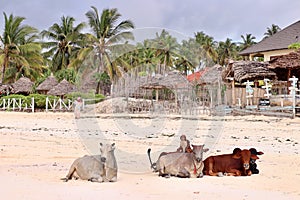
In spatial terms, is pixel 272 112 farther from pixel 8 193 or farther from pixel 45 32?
pixel 45 32

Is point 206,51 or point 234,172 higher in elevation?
→ point 206,51

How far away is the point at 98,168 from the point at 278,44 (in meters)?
32.0

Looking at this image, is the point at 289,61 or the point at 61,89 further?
the point at 61,89

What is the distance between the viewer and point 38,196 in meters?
5.05

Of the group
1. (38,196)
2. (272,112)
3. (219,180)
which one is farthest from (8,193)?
(272,112)

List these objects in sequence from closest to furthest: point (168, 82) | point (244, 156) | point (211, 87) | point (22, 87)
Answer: point (244, 156) → point (168, 82) → point (211, 87) → point (22, 87)

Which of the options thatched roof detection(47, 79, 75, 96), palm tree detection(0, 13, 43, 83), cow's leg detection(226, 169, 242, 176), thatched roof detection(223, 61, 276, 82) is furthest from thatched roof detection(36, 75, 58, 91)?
cow's leg detection(226, 169, 242, 176)

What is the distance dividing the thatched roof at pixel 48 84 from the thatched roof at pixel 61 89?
1541 millimetres

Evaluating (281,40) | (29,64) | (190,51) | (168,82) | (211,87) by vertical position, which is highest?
(281,40)

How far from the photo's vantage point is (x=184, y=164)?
6.51 meters

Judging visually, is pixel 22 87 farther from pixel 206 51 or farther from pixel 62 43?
pixel 206 51

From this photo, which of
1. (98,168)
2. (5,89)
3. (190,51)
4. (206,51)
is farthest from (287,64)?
(5,89)

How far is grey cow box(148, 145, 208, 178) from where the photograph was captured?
643 cm

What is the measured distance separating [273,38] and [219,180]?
1315 inches
